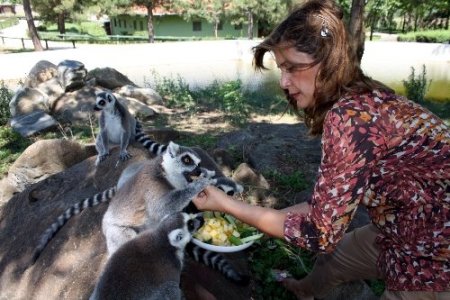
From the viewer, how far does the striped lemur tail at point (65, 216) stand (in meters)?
3.52

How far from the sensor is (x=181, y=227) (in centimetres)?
269

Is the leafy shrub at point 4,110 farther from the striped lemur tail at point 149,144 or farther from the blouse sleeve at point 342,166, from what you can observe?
the blouse sleeve at point 342,166

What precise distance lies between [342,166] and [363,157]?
8 cm

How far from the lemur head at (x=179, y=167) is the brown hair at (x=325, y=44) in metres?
1.83

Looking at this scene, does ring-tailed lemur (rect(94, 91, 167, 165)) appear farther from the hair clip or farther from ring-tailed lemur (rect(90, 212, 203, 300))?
the hair clip

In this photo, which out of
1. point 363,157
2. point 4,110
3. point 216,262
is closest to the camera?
point 363,157

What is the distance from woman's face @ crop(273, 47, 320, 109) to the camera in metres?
1.59

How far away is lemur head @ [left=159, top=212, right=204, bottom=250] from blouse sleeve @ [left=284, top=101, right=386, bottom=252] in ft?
4.09

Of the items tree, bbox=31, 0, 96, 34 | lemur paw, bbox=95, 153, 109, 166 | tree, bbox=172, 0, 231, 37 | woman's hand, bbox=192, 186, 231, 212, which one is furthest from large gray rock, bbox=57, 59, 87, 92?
tree, bbox=172, 0, 231, 37

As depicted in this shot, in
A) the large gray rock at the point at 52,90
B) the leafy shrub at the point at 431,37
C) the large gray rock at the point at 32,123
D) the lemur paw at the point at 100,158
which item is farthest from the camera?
the leafy shrub at the point at 431,37

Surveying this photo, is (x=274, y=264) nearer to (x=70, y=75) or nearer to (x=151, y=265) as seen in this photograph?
(x=151, y=265)

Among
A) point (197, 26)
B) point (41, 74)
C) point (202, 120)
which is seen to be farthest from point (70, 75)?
point (197, 26)

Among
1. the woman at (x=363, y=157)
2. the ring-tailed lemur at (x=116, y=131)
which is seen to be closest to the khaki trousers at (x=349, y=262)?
the woman at (x=363, y=157)

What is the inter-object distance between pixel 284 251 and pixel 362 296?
2.79 feet
